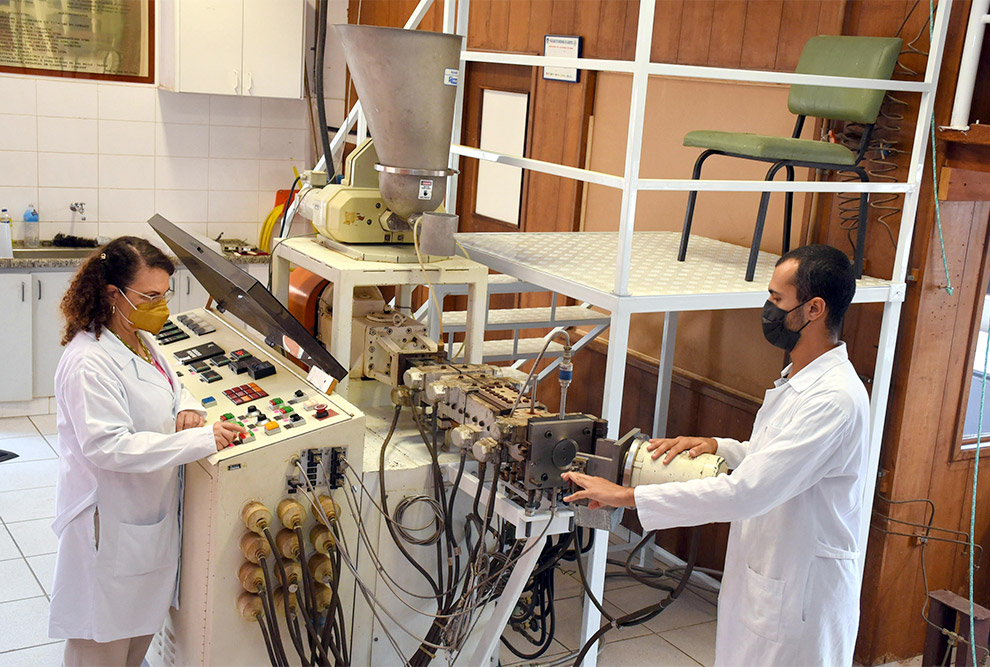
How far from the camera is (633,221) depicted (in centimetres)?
326

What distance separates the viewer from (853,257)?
3602 mm

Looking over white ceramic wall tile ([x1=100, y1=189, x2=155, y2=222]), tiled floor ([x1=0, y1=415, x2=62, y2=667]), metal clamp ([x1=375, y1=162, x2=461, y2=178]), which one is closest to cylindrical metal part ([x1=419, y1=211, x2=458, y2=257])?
metal clamp ([x1=375, y1=162, x2=461, y2=178])

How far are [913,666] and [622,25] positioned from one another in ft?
9.89

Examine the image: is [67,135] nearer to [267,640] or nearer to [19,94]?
[19,94]

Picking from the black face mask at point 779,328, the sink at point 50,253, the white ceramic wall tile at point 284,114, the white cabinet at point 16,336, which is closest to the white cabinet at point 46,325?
the white cabinet at point 16,336

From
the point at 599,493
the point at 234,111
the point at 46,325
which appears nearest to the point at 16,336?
the point at 46,325

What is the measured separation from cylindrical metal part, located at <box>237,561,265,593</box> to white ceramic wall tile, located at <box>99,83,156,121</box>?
4252 mm

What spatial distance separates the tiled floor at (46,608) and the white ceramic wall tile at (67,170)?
6.50 ft

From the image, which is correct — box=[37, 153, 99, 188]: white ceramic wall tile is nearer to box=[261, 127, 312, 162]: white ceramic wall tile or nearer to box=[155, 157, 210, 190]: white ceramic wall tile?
box=[155, 157, 210, 190]: white ceramic wall tile

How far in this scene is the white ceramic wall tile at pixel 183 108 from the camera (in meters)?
6.11

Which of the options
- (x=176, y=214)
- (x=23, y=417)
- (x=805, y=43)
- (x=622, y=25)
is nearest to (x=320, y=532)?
(x=805, y=43)

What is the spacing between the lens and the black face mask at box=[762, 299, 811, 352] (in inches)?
93.8

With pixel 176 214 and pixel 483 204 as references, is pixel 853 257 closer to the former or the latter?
pixel 483 204

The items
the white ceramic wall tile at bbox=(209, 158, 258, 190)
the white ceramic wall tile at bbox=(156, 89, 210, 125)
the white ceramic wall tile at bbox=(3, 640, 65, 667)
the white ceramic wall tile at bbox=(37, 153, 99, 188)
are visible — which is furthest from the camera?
the white ceramic wall tile at bbox=(209, 158, 258, 190)
